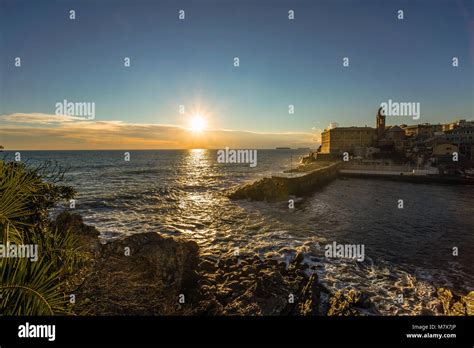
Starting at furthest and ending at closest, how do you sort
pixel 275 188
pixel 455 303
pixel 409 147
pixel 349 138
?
pixel 349 138 < pixel 409 147 < pixel 275 188 < pixel 455 303

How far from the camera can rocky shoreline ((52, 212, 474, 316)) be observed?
7.09 meters

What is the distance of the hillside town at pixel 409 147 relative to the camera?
56766mm

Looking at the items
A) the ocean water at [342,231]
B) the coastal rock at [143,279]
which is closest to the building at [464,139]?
the ocean water at [342,231]

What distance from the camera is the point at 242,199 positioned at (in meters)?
29.2

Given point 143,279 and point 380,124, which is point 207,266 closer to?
point 143,279

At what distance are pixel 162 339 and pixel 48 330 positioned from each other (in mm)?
1253

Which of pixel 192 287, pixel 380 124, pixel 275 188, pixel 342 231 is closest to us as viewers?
pixel 192 287

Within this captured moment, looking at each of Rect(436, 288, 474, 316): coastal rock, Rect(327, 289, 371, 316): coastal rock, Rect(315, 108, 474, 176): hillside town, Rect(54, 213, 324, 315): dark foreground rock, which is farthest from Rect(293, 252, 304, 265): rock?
Rect(315, 108, 474, 176): hillside town

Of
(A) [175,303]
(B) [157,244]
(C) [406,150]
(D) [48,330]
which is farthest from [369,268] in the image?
(C) [406,150]

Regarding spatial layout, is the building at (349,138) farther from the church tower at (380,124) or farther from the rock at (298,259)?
the rock at (298,259)

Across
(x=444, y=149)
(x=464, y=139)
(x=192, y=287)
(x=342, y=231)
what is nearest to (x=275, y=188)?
(x=342, y=231)

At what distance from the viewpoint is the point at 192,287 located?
866 cm

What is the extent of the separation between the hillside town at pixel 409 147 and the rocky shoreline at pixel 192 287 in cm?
4203

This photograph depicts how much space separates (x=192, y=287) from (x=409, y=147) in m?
92.6
